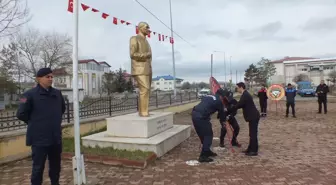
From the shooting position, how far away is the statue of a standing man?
24.0ft

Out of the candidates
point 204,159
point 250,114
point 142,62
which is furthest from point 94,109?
point 250,114

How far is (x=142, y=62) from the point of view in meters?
7.43

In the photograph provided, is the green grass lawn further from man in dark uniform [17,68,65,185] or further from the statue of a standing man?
man in dark uniform [17,68,65,185]

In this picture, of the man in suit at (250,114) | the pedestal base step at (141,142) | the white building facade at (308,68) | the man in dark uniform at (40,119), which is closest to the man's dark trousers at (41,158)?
the man in dark uniform at (40,119)

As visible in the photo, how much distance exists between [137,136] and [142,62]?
196cm

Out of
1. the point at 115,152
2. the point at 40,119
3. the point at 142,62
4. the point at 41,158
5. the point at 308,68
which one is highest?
the point at 308,68

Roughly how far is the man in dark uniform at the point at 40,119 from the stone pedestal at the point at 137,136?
2.45m

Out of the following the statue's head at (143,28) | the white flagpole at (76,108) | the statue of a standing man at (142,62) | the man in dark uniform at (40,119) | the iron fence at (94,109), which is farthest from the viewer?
the statue's head at (143,28)

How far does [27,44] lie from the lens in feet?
130

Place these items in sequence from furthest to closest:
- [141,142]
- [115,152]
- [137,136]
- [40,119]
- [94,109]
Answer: [94,109]
[137,136]
[141,142]
[115,152]
[40,119]

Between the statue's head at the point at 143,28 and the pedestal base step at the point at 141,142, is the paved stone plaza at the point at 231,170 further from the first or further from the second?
the statue's head at the point at 143,28

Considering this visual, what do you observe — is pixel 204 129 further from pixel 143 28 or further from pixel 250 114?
pixel 143 28

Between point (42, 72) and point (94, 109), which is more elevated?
point (42, 72)

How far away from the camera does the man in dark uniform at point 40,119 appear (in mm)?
3732
